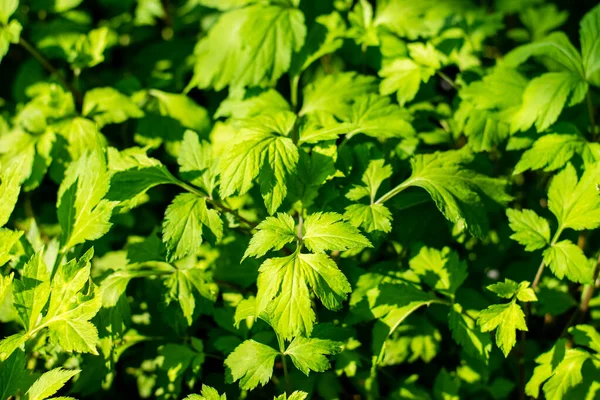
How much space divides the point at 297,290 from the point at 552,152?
118cm

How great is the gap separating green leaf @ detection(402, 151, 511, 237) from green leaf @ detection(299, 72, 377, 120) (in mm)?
461

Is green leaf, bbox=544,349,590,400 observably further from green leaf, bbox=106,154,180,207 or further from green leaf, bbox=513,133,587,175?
green leaf, bbox=106,154,180,207

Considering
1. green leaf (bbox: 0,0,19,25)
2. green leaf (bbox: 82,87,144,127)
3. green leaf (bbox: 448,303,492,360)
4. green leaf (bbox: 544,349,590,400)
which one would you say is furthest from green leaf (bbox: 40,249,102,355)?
green leaf (bbox: 544,349,590,400)

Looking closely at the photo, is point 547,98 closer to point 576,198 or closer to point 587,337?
point 576,198

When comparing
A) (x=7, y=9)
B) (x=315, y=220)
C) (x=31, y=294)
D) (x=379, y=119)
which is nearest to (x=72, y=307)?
(x=31, y=294)

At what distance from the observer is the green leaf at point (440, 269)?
208 centimetres

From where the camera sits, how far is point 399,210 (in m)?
2.35

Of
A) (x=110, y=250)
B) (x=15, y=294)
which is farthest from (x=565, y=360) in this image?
(x=110, y=250)

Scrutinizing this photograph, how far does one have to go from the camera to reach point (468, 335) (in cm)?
200

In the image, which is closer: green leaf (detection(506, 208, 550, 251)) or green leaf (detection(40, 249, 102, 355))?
green leaf (detection(40, 249, 102, 355))

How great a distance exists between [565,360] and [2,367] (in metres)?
1.93

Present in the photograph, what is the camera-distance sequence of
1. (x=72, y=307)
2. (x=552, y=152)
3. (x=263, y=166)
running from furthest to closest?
(x=552, y=152), (x=263, y=166), (x=72, y=307)

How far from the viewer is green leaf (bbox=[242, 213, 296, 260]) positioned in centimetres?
170

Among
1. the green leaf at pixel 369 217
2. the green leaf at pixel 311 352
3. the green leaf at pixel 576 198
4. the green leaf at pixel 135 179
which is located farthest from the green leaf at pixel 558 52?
the green leaf at pixel 135 179
